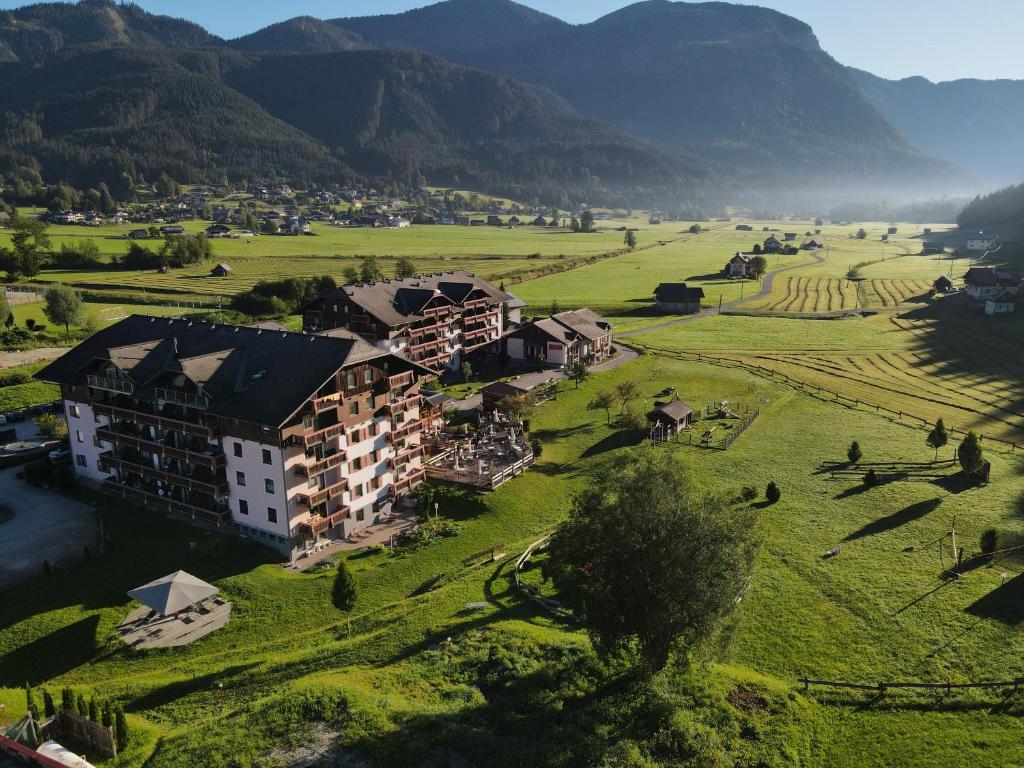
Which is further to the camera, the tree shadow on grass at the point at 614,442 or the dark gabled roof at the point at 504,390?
the dark gabled roof at the point at 504,390

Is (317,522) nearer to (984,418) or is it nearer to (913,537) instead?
(913,537)

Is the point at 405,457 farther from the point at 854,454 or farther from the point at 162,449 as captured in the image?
the point at 854,454

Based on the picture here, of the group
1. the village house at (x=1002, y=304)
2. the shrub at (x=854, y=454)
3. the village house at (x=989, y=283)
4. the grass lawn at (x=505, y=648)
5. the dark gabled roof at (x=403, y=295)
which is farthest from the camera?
the village house at (x=989, y=283)

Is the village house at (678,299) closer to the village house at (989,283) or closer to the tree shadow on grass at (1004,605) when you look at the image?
the village house at (989,283)

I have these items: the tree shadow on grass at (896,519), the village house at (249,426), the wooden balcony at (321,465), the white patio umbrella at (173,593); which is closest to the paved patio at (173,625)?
the white patio umbrella at (173,593)

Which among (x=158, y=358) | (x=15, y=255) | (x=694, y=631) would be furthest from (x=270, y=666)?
(x=15, y=255)

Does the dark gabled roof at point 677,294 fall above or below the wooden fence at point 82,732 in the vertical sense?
above
